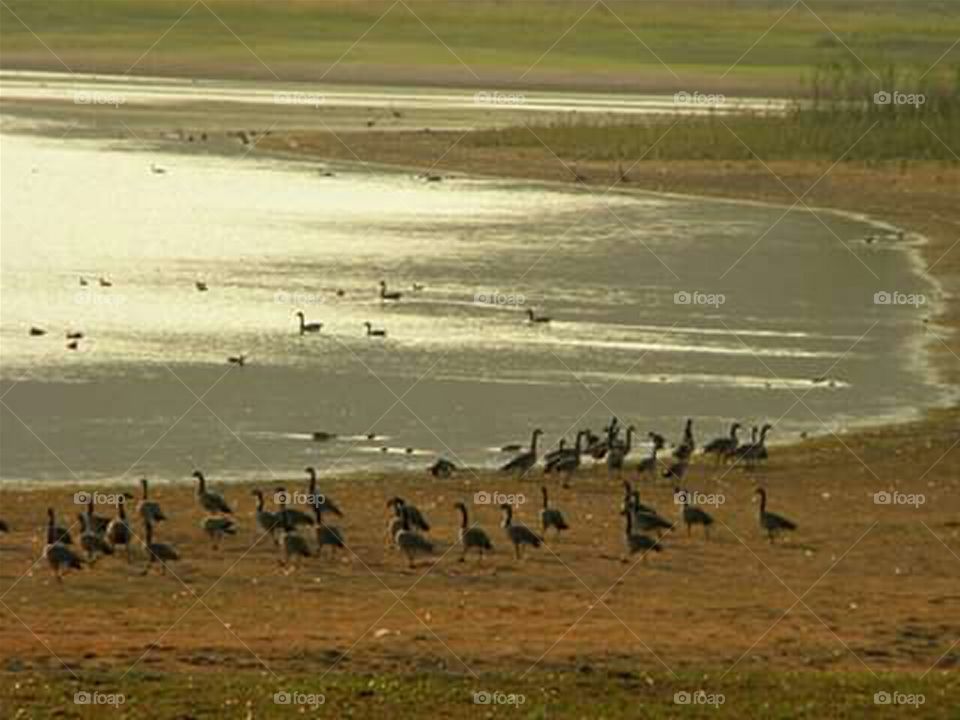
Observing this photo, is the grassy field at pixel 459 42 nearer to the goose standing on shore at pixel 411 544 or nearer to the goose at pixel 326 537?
the goose at pixel 326 537

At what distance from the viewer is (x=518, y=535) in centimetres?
2259

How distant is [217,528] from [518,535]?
9.97ft

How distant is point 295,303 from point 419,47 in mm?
96975

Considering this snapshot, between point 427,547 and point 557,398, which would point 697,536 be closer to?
point 427,547

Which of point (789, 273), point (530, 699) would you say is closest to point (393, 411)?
point (530, 699)

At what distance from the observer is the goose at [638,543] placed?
2272cm

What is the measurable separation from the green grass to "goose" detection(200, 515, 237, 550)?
5139mm

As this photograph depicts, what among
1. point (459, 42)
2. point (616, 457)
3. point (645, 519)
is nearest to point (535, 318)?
point (616, 457)

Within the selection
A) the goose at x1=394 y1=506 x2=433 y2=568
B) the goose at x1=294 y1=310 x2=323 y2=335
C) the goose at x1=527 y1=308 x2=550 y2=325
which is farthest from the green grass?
the goose at x1=527 y1=308 x2=550 y2=325

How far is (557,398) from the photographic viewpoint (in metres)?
33.4

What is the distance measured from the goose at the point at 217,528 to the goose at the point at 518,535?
109 inches

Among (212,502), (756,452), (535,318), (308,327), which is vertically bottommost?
(212,502)

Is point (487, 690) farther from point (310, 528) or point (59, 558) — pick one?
point (310, 528)

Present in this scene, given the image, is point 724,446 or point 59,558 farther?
point 724,446
